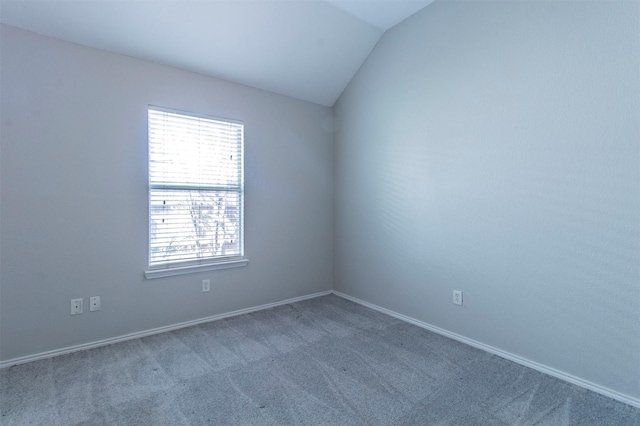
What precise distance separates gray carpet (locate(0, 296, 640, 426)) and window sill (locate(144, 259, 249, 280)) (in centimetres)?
51

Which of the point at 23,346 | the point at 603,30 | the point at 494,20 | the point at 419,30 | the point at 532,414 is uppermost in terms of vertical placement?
the point at 419,30

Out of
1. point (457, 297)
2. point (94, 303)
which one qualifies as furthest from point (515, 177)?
point (94, 303)

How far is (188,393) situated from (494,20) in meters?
3.27

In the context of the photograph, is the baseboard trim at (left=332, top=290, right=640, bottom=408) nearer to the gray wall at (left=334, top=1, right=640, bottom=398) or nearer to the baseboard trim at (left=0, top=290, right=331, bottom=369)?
the gray wall at (left=334, top=1, right=640, bottom=398)

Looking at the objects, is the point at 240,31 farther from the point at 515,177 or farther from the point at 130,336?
the point at 130,336

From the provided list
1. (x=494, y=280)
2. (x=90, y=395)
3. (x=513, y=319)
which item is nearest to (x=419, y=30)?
(x=494, y=280)

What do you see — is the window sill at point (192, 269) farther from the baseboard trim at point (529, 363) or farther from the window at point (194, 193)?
the baseboard trim at point (529, 363)

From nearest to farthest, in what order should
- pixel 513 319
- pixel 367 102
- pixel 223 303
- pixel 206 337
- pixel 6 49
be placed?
pixel 6 49
pixel 513 319
pixel 206 337
pixel 223 303
pixel 367 102

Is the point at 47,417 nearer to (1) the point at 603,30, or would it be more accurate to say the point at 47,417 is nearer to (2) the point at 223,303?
(2) the point at 223,303

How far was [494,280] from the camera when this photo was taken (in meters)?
2.44

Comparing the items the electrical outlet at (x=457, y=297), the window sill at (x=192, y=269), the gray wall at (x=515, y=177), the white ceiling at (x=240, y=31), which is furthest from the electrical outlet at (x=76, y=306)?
the electrical outlet at (x=457, y=297)

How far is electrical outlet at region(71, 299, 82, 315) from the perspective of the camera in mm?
2430

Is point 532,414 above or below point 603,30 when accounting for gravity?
below

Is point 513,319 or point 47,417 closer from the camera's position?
point 47,417
